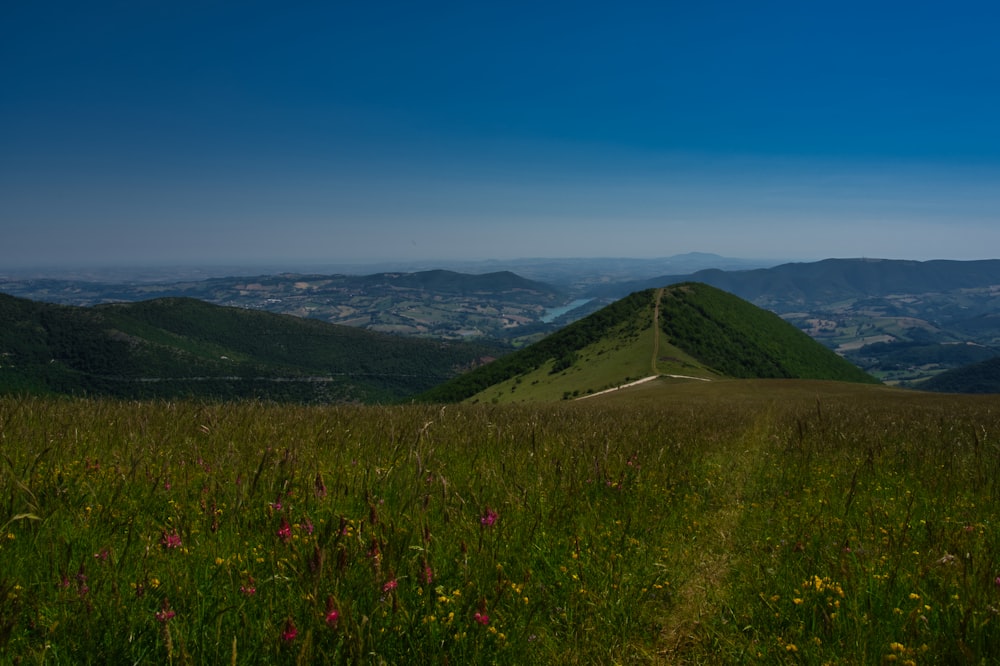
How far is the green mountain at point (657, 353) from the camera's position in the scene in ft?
282

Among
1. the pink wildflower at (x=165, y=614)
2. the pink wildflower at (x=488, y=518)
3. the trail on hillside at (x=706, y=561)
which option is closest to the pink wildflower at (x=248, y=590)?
the pink wildflower at (x=165, y=614)

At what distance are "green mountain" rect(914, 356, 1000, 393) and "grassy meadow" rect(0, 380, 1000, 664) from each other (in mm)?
215749

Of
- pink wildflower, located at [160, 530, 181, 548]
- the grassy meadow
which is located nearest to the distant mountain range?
the grassy meadow

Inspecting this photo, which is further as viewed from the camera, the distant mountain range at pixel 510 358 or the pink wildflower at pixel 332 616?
the distant mountain range at pixel 510 358

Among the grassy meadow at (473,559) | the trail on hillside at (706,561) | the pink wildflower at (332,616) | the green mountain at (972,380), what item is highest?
the pink wildflower at (332,616)

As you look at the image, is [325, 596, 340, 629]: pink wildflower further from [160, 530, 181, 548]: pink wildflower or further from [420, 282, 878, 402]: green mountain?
[420, 282, 878, 402]: green mountain

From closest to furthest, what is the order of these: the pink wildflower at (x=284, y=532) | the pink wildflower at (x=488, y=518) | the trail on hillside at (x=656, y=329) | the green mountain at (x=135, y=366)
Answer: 1. the pink wildflower at (x=284, y=532)
2. the pink wildflower at (x=488, y=518)
3. the trail on hillside at (x=656, y=329)
4. the green mountain at (x=135, y=366)

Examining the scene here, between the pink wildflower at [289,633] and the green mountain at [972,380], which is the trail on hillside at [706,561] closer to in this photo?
the pink wildflower at [289,633]

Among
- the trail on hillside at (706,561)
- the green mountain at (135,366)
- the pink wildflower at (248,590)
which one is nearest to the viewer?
the pink wildflower at (248,590)

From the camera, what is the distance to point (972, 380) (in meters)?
177

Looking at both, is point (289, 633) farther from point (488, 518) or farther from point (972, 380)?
point (972, 380)

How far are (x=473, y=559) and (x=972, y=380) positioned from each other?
23646 centimetres

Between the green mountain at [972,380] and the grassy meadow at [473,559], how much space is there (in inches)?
8494

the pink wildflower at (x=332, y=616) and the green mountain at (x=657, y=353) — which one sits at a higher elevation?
the pink wildflower at (x=332, y=616)
